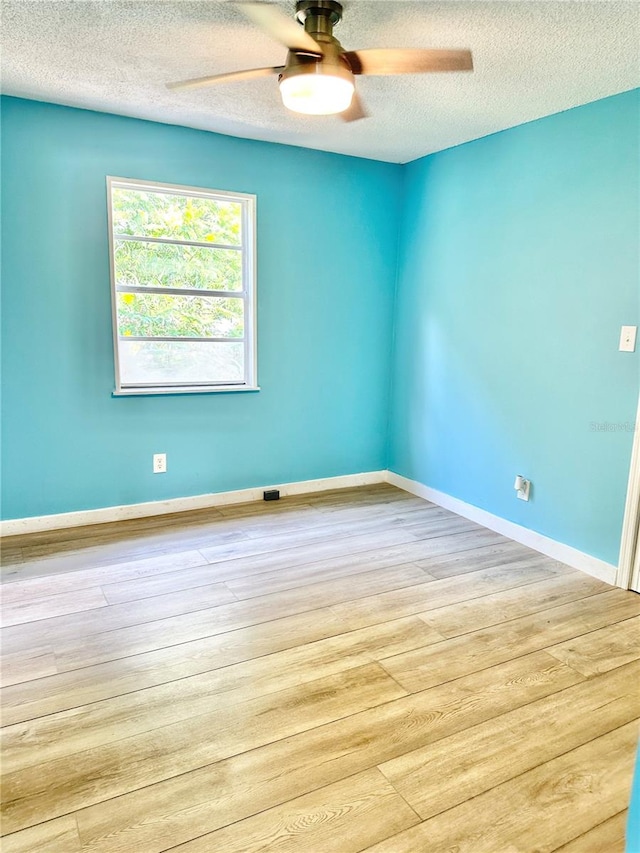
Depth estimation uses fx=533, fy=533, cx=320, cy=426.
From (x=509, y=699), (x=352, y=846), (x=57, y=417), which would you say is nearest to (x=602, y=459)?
(x=509, y=699)

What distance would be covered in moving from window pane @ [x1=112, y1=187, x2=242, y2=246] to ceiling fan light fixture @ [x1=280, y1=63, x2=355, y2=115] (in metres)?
1.58

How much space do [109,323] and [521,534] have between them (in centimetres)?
288

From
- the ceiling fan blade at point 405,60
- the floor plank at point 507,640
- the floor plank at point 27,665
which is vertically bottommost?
the floor plank at point 27,665

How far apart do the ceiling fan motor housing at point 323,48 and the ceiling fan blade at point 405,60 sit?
0.17ft

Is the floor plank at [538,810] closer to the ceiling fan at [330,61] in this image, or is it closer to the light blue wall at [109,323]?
the ceiling fan at [330,61]

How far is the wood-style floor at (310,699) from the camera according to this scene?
57.7 inches

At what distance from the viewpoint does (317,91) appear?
1.97m

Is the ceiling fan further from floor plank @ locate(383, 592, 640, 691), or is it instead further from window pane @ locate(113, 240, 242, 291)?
floor plank @ locate(383, 592, 640, 691)

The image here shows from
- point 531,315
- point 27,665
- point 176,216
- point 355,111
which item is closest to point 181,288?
point 176,216

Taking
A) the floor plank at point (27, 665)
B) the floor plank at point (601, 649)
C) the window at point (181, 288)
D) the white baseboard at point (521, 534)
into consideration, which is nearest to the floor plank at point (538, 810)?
the floor plank at point (601, 649)

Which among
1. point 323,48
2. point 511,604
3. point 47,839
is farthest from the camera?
point 511,604

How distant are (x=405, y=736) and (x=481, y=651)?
61cm

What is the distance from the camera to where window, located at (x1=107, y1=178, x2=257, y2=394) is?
3354 mm

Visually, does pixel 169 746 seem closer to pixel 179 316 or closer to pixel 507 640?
pixel 507 640
